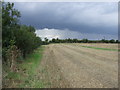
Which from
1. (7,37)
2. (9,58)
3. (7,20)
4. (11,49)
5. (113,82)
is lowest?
(113,82)

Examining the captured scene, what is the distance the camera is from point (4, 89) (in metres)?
5.29

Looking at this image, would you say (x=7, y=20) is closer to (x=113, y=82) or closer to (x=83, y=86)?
(x=83, y=86)

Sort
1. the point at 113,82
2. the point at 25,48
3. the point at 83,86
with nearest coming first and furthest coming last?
the point at 83,86, the point at 113,82, the point at 25,48

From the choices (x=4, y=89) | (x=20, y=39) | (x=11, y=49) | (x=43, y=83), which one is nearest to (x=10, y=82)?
(x=4, y=89)

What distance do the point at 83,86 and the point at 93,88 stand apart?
0.42 metres

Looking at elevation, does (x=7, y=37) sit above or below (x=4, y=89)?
above

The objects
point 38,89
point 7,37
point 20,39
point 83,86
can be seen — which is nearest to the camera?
point 38,89

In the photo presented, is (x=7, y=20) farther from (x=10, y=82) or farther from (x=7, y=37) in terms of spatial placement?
(x=10, y=82)

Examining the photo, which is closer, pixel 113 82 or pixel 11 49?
pixel 113 82

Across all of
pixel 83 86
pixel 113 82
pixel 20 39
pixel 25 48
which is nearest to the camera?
pixel 83 86

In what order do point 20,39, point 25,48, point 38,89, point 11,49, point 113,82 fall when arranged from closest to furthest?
point 38,89, point 113,82, point 11,49, point 20,39, point 25,48

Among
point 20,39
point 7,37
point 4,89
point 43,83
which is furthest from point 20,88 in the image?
point 20,39

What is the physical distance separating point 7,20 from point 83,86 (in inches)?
258

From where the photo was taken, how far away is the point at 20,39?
13.3 meters
